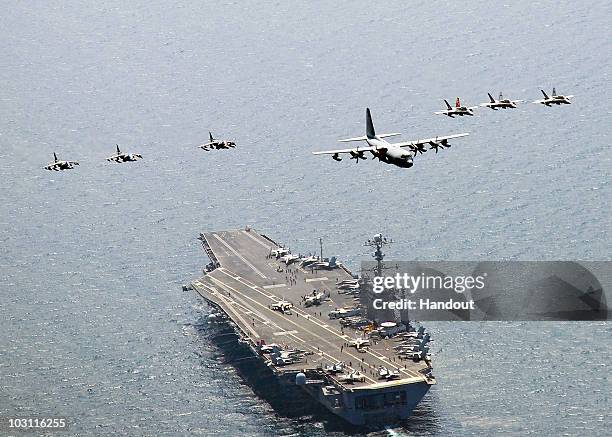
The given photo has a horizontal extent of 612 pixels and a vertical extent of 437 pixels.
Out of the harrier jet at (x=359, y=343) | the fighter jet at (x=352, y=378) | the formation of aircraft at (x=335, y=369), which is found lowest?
the fighter jet at (x=352, y=378)

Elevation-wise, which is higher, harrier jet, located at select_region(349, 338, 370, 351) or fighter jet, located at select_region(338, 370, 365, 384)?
harrier jet, located at select_region(349, 338, 370, 351)

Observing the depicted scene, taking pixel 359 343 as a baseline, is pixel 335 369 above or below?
below

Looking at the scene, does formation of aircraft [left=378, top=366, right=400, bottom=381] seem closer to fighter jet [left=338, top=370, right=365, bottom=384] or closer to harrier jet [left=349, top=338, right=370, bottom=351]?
fighter jet [left=338, top=370, right=365, bottom=384]

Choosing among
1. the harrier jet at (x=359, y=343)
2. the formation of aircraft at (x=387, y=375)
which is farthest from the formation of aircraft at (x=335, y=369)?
the harrier jet at (x=359, y=343)

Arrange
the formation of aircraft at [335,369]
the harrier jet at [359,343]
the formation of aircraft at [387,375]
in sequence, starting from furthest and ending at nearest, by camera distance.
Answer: the harrier jet at [359,343], the formation of aircraft at [335,369], the formation of aircraft at [387,375]

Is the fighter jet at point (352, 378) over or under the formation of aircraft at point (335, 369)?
under

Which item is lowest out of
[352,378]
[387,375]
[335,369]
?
[352,378]

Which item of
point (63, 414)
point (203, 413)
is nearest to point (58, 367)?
point (63, 414)

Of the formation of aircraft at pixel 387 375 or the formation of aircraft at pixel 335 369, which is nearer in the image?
the formation of aircraft at pixel 387 375

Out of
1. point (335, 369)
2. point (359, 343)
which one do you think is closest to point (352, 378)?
point (335, 369)

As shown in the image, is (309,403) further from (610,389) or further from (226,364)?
(610,389)

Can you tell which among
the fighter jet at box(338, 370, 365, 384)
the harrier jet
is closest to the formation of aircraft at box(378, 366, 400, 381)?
the fighter jet at box(338, 370, 365, 384)

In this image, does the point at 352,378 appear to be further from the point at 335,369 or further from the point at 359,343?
the point at 359,343

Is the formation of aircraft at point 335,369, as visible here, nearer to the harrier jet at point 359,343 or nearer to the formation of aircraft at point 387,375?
the formation of aircraft at point 387,375
